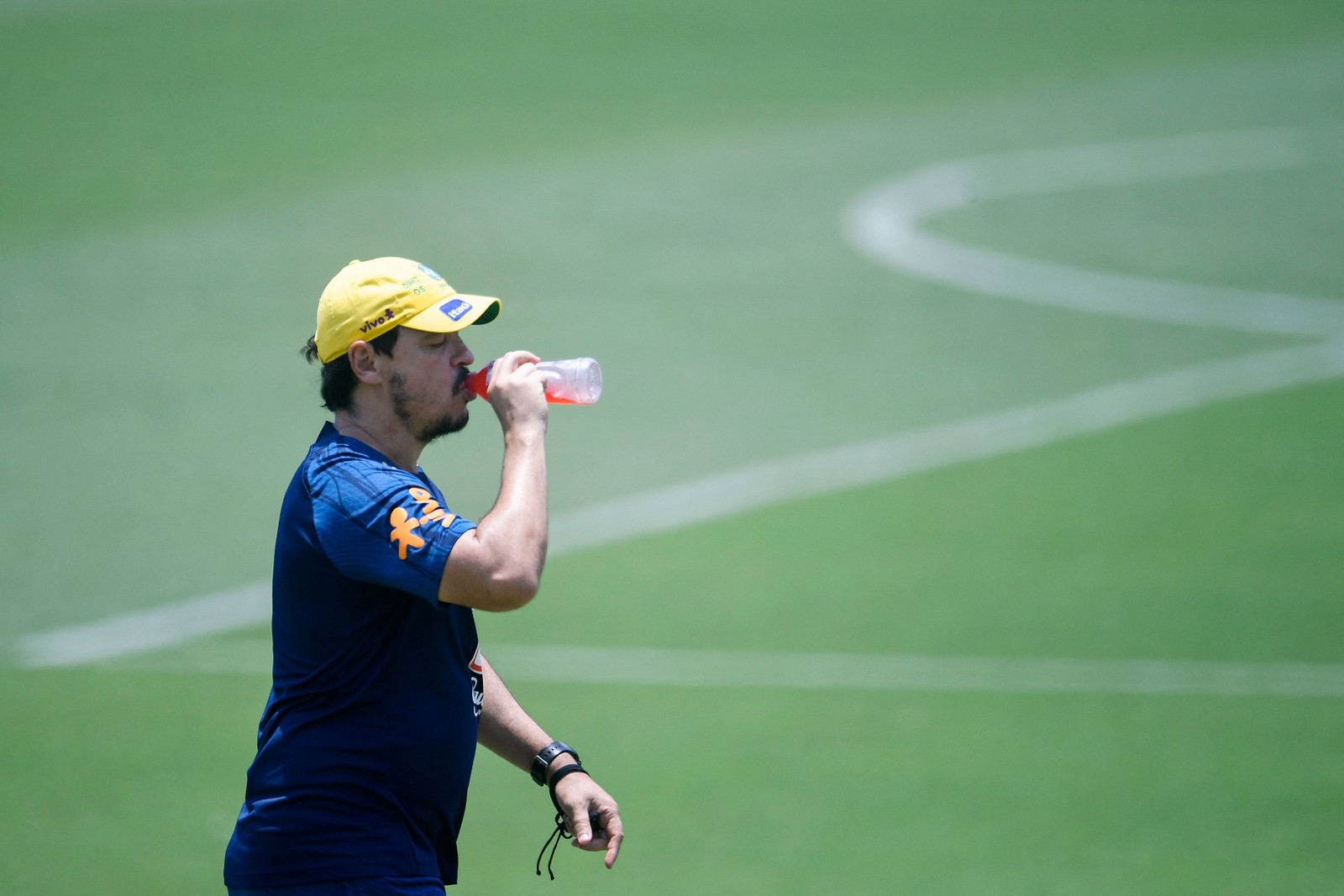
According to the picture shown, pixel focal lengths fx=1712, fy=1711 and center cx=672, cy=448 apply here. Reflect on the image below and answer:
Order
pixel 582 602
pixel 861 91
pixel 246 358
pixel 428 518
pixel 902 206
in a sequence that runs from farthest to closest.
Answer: pixel 861 91 → pixel 902 206 → pixel 246 358 → pixel 582 602 → pixel 428 518

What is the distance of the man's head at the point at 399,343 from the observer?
13.1ft

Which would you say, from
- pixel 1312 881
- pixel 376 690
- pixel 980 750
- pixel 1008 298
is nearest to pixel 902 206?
pixel 1008 298

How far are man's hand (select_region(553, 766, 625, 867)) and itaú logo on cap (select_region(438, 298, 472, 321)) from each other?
1206mm

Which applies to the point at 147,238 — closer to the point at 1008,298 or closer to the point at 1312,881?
the point at 1008,298

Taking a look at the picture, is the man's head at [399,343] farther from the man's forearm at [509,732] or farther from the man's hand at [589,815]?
the man's hand at [589,815]

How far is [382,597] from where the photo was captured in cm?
385

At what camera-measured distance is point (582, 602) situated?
962 cm

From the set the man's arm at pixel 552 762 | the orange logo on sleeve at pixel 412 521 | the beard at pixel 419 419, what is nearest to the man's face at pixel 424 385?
the beard at pixel 419 419

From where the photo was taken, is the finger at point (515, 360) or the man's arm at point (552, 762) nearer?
the finger at point (515, 360)

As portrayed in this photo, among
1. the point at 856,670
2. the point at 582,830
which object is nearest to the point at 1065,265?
the point at 856,670

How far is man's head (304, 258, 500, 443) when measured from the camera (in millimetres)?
3988

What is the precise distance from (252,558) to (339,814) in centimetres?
651

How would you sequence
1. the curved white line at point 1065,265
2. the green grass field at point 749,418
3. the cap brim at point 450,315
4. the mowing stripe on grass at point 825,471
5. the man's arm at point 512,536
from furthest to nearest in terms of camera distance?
the curved white line at point 1065,265 → the mowing stripe on grass at point 825,471 → the green grass field at point 749,418 → the cap brim at point 450,315 → the man's arm at point 512,536

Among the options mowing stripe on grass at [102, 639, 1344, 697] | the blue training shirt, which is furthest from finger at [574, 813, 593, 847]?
mowing stripe on grass at [102, 639, 1344, 697]
